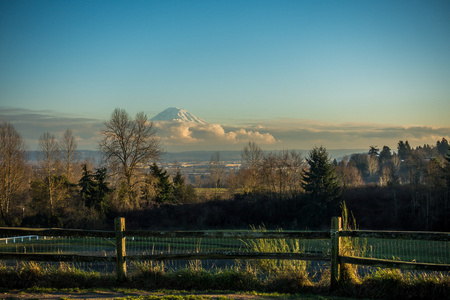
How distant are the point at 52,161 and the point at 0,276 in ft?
184

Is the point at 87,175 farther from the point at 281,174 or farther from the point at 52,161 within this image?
the point at 281,174

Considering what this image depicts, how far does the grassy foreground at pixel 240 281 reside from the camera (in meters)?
6.77

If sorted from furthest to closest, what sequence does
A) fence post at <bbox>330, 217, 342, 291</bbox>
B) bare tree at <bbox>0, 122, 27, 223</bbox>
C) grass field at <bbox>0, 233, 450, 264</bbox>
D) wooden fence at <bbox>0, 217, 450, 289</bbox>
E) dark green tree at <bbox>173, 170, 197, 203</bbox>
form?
dark green tree at <bbox>173, 170, 197, 203</bbox>
bare tree at <bbox>0, 122, 27, 223</bbox>
grass field at <bbox>0, 233, 450, 264</bbox>
fence post at <bbox>330, 217, 342, 291</bbox>
wooden fence at <bbox>0, 217, 450, 289</bbox>

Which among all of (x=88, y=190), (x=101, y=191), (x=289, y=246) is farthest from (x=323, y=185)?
(x=88, y=190)

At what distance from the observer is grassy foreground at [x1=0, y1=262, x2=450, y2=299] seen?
677 cm

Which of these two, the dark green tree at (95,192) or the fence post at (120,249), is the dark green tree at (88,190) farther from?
the fence post at (120,249)

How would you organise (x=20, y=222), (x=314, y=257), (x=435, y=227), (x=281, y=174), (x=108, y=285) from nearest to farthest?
(x=314, y=257), (x=108, y=285), (x=435, y=227), (x=20, y=222), (x=281, y=174)

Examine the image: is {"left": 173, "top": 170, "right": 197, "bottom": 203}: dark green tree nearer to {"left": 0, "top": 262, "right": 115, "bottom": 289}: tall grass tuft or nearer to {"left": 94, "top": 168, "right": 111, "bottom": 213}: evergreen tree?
{"left": 94, "top": 168, "right": 111, "bottom": 213}: evergreen tree

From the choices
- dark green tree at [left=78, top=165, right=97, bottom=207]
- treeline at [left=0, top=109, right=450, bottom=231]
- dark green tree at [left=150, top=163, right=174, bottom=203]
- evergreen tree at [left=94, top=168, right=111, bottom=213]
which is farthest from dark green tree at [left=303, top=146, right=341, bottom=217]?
dark green tree at [left=78, top=165, right=97, bottom=207]

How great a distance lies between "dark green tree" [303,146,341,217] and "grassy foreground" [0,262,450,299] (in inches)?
1506

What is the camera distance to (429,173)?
4106cm

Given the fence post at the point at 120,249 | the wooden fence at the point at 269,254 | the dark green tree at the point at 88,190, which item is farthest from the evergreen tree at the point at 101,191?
the fence post at the point at 120,249

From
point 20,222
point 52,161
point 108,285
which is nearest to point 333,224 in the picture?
point 108,285

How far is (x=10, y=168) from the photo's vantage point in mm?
48438
